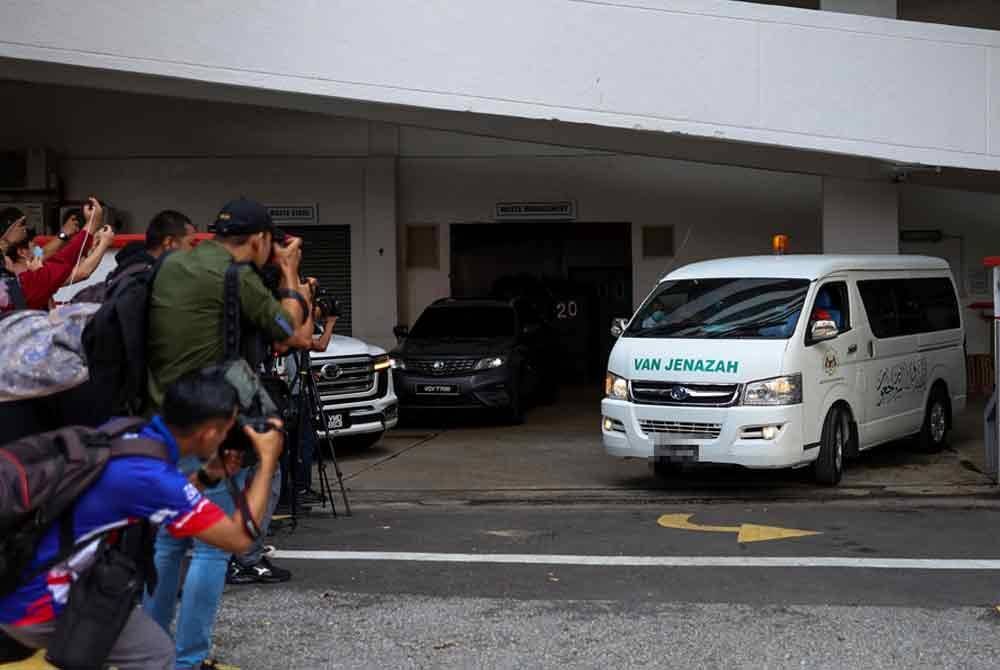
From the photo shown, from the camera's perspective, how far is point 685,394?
10734 millimetres

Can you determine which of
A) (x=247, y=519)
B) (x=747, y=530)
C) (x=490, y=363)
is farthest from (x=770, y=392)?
(x=247, y=519)

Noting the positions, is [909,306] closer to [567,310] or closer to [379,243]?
[379,243]

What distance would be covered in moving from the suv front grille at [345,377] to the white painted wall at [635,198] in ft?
24.9

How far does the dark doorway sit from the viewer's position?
2167cm

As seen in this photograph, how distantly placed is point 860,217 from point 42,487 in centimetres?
1400

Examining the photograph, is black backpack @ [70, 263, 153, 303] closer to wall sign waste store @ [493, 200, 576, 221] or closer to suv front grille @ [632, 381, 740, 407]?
suv front grille @ [632, 381, 740, 407]

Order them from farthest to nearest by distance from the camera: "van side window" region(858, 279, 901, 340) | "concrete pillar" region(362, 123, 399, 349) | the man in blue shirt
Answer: "concrete pillar" region(362, 123, 399, 349)
"van side window" region(858, 279, 901, 340)
the man in blue shirt

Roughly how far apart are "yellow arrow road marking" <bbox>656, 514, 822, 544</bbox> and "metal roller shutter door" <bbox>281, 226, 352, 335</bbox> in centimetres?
1199

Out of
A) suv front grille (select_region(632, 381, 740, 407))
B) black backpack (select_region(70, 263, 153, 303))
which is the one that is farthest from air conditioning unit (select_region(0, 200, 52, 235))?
black backpack (select_region(70, 263, 153, 303))

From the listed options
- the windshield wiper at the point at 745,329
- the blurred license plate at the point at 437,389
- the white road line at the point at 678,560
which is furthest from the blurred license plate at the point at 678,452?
the blurred license plate at the point at 437,389

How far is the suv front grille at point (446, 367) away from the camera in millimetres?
16156

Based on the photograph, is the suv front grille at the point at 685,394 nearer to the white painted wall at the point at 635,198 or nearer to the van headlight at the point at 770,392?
the van headlight at the point at 770,392

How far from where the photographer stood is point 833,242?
647 inches

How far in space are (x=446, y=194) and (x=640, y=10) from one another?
6.90 m
